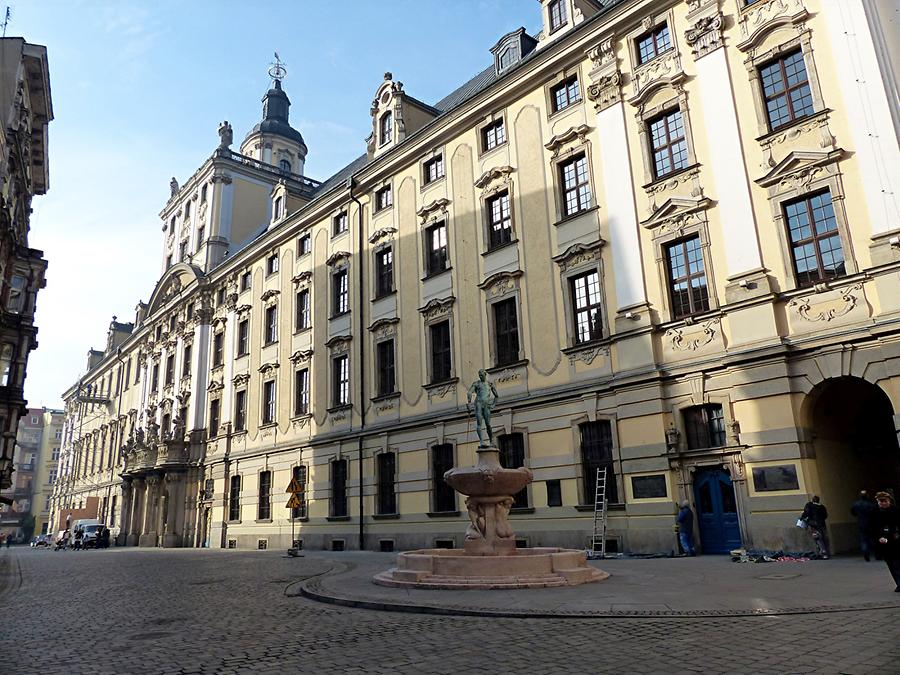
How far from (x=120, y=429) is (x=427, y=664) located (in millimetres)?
59046

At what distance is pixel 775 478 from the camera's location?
16.1m

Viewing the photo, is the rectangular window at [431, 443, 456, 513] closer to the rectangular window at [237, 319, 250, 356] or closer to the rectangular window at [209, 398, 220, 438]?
the rectangular window at [237, 319, 250, 356]

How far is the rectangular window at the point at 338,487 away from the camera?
2929cm

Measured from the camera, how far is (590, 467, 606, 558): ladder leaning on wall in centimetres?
1886

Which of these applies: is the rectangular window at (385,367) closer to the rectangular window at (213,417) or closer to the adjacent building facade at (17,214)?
the rectangular window at (213,417)

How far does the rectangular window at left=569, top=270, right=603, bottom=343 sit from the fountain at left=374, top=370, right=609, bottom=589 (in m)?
6.87

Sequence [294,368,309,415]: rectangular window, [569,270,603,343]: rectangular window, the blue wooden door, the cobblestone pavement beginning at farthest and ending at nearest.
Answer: [294,368,309,415]: rectangular window, [569,270,603,343]: rectangular window, the blue wooden door, the cobblestone pavement

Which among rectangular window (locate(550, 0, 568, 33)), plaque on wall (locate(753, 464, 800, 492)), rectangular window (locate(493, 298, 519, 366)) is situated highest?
rectangular window (locate(550, 0, 568, 33))

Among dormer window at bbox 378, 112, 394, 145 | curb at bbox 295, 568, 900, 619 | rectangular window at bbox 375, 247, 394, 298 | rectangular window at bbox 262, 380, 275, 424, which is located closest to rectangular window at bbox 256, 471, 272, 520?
→ rectangular window at bbox 262, 380, 275, 424

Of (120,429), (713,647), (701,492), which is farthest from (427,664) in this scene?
(120,429)

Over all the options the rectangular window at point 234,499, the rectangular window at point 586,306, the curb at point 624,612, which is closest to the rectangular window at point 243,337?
the rectangular window at point 234,499

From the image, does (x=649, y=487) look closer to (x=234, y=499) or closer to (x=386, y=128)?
(x=386, y=128)

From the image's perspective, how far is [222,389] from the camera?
39.8 m

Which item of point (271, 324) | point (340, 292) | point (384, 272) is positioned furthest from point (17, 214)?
point (384, 272)
